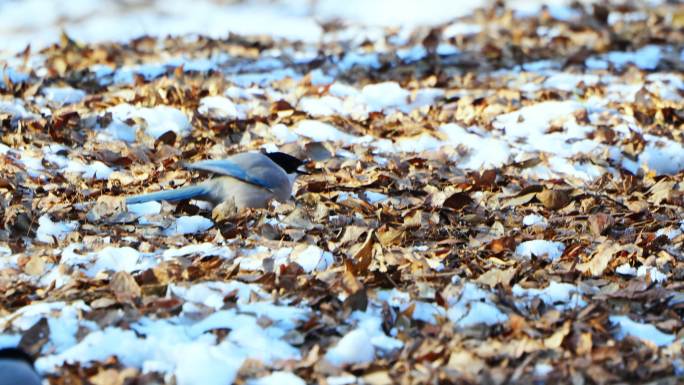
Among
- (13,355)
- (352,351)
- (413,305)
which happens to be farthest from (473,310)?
(13,355)

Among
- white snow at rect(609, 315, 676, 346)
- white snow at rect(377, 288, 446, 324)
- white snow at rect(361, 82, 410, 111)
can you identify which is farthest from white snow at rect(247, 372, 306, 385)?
white snow at rect(361, 82, 410, 111)

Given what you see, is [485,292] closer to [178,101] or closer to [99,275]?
[99,275]

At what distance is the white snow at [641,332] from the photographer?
378 cm

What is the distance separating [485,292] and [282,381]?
110 centimetres

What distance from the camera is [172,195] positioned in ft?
17.2

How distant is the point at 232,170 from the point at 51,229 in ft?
3.37

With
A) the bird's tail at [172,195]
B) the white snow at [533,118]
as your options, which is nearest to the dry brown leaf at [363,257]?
the bird's tail at [172,195]

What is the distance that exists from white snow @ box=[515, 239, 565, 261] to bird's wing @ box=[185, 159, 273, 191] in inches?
55.0

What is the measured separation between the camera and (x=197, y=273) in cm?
417

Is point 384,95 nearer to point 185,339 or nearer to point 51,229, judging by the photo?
point 51,229

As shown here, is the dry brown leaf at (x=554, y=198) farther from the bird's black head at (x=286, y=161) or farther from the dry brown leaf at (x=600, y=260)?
the bird's black head at (x=286, y=161)

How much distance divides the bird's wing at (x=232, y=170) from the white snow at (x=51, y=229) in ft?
2.44

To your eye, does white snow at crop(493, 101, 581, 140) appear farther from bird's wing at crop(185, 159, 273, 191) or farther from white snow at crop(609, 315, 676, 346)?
white snow at crop(609, 315, 676, 346)

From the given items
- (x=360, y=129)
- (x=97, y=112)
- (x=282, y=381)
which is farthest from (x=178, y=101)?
(x=282, y=381)
